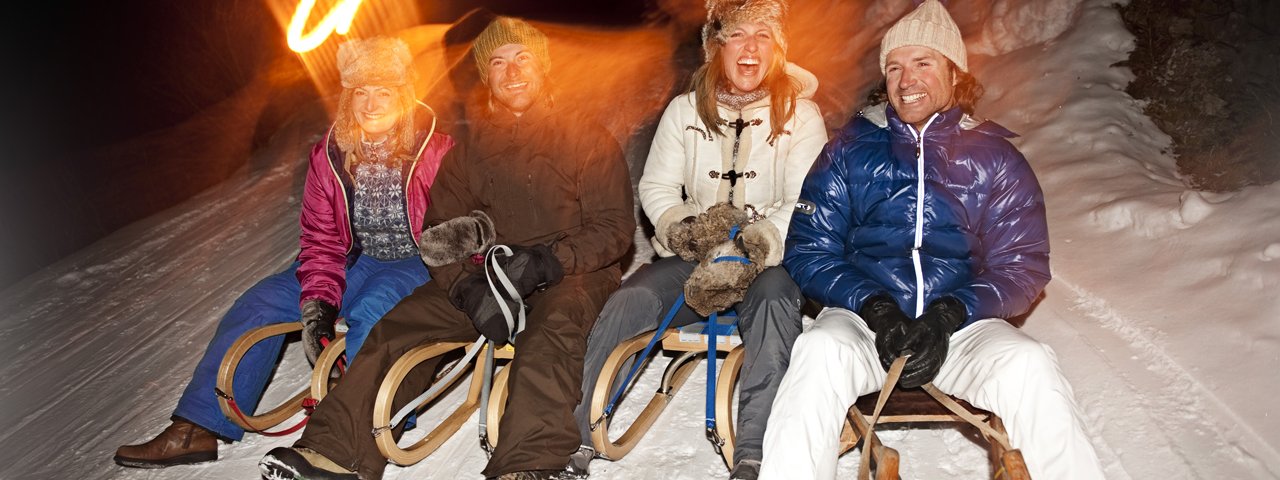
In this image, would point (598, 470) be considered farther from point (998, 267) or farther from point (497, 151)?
point (998, 267)

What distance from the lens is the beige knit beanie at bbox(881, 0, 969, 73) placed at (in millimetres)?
3010

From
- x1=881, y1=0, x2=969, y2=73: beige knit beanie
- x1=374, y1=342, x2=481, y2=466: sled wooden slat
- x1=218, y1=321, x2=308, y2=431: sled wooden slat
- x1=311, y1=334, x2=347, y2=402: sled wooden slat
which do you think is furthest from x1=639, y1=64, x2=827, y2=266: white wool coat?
x1=218, y1=321, x2=308, y2=431: sled wooden slat

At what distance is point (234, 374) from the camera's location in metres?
3.59

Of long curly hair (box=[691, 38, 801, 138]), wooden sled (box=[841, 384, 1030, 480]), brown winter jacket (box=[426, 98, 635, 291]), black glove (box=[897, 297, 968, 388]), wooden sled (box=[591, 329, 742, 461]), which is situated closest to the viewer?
wooden sled (box=[841, 384, 1030, 480])

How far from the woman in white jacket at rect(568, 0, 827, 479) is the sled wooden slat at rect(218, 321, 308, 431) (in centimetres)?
145

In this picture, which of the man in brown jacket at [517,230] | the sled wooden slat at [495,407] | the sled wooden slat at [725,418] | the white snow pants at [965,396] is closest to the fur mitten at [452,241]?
the man in brown jacket at [517,230]

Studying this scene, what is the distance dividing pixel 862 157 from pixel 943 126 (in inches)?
11.9

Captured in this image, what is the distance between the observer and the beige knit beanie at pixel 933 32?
3010mm

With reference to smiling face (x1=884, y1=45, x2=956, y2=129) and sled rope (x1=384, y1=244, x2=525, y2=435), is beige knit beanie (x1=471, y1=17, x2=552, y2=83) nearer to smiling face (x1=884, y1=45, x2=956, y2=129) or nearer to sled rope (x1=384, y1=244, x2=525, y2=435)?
sled rope (x1=384, y1=244, x2=525, y2=435)

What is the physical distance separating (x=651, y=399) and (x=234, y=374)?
179 centimetres

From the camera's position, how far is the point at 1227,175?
183 inches

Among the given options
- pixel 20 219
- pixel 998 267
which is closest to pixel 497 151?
pixel 998 267

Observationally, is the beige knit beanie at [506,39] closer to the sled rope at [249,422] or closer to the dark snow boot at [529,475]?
the sled rope at [249,422]

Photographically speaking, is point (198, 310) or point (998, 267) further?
point (198, 310)
